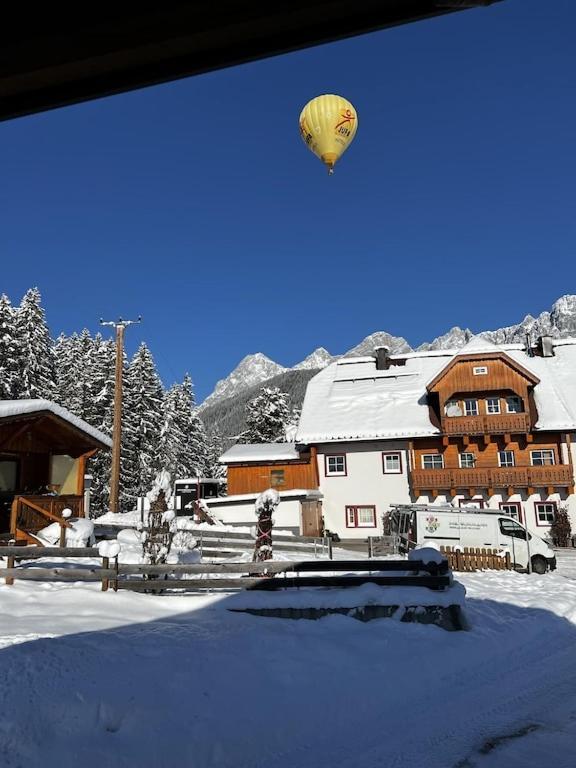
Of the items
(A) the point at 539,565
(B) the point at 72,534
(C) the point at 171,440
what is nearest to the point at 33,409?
(B) the point at 72,534

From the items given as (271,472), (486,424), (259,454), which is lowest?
(271,472)

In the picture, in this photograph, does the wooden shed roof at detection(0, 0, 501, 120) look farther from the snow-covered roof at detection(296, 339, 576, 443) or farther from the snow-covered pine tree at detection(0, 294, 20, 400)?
the snow-covered pine tree at detection(0, 294, 20, 400)

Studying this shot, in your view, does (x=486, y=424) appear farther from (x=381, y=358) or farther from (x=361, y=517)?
(x=381, y=358)

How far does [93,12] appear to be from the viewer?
1851 millimetres

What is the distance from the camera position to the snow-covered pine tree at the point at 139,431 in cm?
4891

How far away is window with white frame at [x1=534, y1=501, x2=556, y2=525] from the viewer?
3231cm

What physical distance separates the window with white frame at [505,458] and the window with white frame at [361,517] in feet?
26.3

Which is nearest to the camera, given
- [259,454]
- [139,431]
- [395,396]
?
[259,454]

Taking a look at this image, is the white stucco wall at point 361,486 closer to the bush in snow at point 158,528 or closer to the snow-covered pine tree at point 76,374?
the bush in snow at point 158,528

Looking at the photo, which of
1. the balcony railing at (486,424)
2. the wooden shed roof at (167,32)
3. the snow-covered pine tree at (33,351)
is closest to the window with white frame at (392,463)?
the balcony railing at (486,424)

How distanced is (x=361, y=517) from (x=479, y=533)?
1295 centimetres

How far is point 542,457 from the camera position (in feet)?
110

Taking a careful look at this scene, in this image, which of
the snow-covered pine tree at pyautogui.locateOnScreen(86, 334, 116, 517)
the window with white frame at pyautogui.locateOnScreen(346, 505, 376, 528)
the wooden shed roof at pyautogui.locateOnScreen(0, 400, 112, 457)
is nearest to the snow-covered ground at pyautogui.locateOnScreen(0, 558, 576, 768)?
the wooden shed roof at pyautogui.locateOnScreen(0, 400, 112, 457)

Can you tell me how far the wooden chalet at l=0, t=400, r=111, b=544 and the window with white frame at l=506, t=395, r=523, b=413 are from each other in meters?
23.4
